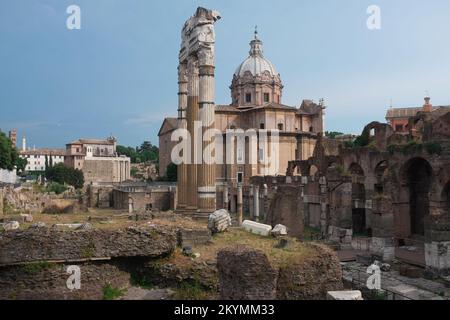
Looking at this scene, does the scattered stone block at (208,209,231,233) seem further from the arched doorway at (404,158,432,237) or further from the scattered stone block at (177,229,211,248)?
the arched doorway at (404,158,432,237)

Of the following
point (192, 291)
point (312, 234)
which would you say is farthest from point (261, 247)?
point (312, 234)

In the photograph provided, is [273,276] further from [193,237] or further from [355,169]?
[355,169]

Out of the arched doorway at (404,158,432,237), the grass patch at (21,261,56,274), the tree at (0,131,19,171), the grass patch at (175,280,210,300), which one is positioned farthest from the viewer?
the tree at (0,131,19,171)

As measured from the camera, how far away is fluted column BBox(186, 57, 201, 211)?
1916cm

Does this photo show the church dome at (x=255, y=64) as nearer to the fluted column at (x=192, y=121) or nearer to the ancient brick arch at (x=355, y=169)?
the ancient brick arch at (x=355, y=169)

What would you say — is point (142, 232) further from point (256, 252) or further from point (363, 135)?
point (363, 135)

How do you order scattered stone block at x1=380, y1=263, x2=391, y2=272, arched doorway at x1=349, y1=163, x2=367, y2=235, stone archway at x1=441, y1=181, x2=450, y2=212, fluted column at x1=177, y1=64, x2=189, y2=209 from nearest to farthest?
stone archway at x1=441, y1=181, x2=450, y2=212 → scattered stone block at x1=380, y1=263, x2=391, y2=272 → fluted column at x1=177, y1=64, x2=189, y2=209 → arched doorway at x1=349, y1=163, x2=367, y2=235

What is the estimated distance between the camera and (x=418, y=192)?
21859mm

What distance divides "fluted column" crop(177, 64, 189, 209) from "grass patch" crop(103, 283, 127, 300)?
36.4 feet

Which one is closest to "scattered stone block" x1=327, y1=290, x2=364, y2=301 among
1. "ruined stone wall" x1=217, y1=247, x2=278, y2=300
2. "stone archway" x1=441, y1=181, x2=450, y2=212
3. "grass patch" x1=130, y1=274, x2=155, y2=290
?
"ruined stone wall" x1=217, y1=247, x2=278, y2=300

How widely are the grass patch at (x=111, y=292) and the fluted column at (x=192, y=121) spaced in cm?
1035

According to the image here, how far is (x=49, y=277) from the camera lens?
8.60 meters

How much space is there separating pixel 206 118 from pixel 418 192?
1157cm

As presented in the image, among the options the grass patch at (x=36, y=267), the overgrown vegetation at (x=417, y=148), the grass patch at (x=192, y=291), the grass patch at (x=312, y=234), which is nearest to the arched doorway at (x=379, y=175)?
the overgrown vegetation at (x=417, y=148)
